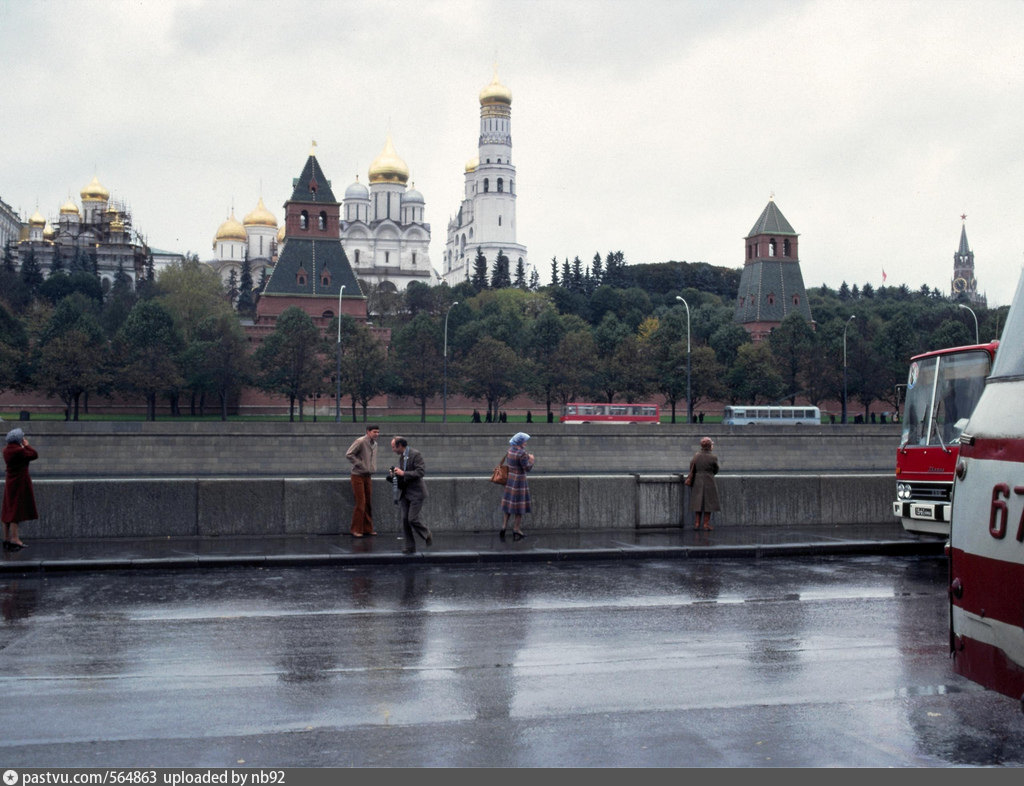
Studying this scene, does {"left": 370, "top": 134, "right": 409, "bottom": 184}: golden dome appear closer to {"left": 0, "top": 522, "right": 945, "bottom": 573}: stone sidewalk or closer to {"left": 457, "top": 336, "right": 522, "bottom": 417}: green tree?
{"left": 457, "top": 336, "right": 522, "bottom": 417}: green tree

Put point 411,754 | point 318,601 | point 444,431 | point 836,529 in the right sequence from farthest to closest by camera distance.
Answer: point 444,431 < point 836,529 < point 318,601 < point 411,754

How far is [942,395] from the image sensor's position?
1427cm

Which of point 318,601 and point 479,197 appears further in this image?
point 479,197

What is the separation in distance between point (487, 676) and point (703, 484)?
977 cm

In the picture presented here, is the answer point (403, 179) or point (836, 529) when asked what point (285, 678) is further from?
point (403, 179)

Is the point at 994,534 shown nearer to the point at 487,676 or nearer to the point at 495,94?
the point at 487,676

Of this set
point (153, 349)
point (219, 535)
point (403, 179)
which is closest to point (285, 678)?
point (219, 535)

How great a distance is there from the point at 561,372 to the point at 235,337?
2267 cm

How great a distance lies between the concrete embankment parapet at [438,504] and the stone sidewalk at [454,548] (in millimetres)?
272

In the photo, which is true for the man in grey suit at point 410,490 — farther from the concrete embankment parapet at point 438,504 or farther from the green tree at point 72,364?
the green tree at point 72,364

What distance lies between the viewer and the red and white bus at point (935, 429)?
13844 millimetres

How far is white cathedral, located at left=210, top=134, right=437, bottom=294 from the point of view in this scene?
505ft

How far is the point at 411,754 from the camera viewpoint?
5.75m

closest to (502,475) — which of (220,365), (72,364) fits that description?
(72,364)
